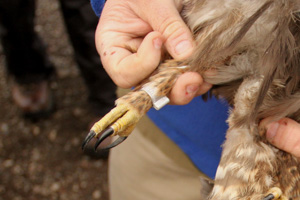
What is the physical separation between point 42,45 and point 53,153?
3.02ft

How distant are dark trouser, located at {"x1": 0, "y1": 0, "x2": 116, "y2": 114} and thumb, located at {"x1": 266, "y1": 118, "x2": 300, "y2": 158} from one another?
1.99 metres

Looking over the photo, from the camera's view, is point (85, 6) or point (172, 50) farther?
point (85, 6)

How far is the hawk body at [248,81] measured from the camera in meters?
1.28

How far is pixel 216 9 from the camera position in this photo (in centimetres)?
139

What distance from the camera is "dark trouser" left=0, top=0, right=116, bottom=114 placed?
122 inches

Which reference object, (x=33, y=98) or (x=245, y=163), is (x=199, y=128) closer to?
(x=245, y=163)

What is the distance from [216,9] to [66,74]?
2.95 metres

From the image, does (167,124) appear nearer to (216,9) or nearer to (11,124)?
(216,9)

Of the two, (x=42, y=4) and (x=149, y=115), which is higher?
(x=149, y=115)

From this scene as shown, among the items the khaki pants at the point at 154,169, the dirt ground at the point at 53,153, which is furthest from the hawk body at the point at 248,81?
the dirt ground at the point at 53,153

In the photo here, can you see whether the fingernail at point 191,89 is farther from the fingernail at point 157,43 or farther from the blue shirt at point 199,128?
the blue shirt at point 199,128

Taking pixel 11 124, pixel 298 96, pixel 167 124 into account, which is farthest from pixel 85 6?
pixel 298 96

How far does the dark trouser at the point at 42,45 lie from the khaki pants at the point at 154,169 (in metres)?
1.37

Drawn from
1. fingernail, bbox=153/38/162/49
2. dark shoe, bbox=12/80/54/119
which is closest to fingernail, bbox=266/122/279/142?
fingernail, bbox=153/38/162/49
